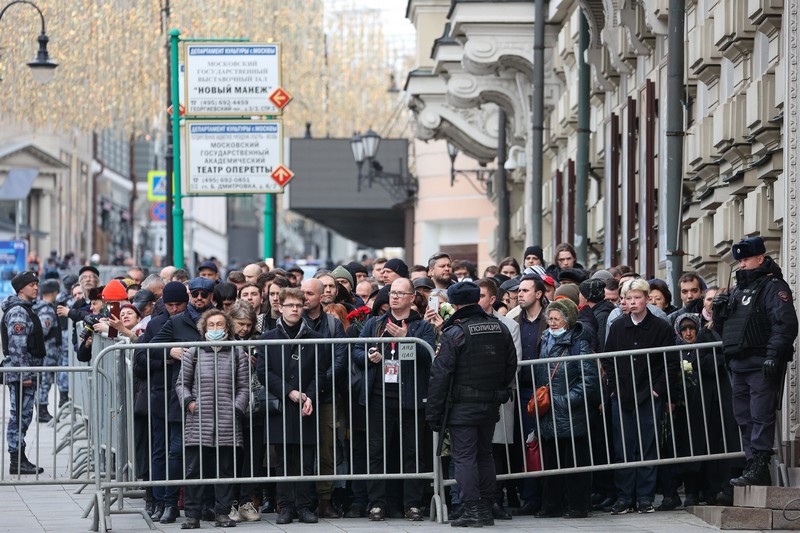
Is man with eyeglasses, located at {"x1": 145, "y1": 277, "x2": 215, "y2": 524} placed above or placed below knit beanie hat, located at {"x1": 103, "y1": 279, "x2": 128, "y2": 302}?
below

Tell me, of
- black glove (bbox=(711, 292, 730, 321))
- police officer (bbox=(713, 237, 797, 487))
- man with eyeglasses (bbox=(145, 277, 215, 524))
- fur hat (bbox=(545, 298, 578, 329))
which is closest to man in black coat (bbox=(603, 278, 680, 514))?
fur hat (bbox=(545, 298, 578, 329))

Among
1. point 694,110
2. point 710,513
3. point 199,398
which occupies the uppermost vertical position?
point 694,110

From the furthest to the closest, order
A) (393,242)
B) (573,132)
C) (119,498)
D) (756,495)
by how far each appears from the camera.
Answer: (393,242), (573,132), (119,498), (756,495)

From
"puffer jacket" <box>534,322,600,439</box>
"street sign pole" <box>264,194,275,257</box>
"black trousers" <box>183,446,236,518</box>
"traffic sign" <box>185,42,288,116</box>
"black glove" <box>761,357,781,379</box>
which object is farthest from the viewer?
"street sign pole" <box>264,194,275,257</box>

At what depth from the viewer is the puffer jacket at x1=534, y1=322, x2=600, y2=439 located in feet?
41.1

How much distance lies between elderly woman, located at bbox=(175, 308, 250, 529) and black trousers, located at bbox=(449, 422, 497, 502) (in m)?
1.46

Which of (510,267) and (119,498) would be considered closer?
(119,498)

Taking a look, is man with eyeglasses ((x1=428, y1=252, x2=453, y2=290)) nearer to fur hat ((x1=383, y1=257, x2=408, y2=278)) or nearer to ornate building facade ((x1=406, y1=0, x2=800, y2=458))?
fur hat ((x1=383, y1=257, x2=408, y2=278))

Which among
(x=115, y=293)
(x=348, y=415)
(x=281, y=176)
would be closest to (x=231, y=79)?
(x=281, y=176)

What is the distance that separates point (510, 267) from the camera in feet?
55.8

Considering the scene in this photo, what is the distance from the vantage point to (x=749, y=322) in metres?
11.8

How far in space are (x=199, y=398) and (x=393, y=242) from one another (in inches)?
1919

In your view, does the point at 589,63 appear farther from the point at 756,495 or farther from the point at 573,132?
the point at 756,495

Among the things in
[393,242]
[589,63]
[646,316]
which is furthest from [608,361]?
[393,242]
